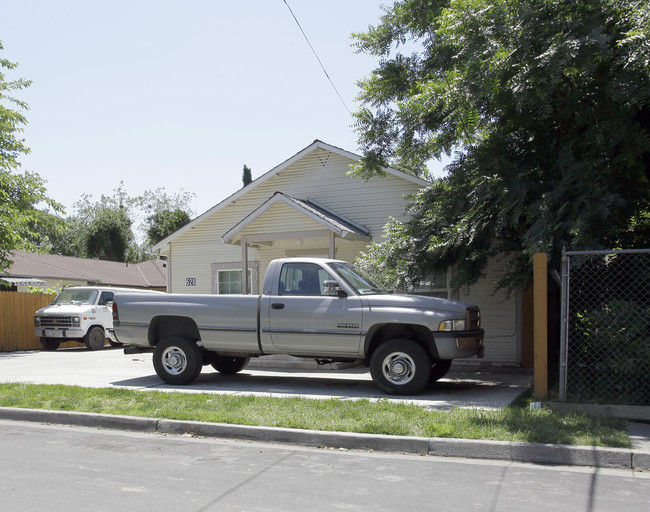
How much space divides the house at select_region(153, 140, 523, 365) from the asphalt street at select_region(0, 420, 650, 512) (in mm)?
7992

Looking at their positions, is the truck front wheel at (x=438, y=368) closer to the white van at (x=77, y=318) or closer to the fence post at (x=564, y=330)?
the fence post at (x=564, y=330)

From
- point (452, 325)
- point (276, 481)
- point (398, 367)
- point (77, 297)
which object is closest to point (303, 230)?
point (398, 367)

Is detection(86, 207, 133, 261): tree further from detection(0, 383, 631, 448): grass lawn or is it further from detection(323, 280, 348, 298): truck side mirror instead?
detection(323, 280, 348, 298): truck side mirror

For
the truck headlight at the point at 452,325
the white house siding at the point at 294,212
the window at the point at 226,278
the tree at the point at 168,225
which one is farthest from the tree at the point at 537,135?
the tree at the point at 168,225

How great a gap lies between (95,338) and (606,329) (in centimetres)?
1684

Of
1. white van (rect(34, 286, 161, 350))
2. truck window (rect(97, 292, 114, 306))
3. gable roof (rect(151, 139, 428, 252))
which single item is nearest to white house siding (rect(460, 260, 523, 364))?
gable roof (rect(151, 139, 428, 252))

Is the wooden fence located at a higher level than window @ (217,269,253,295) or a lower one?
lower

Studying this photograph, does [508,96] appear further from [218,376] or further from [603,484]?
[218,376]

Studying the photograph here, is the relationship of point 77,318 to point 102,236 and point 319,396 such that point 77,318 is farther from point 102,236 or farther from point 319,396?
point 102,236

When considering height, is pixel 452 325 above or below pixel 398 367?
above

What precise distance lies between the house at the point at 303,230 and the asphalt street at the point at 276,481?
315 inches

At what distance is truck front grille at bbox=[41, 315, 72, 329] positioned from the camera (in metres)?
20.1

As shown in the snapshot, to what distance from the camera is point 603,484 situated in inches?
208

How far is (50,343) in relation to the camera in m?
20.9
